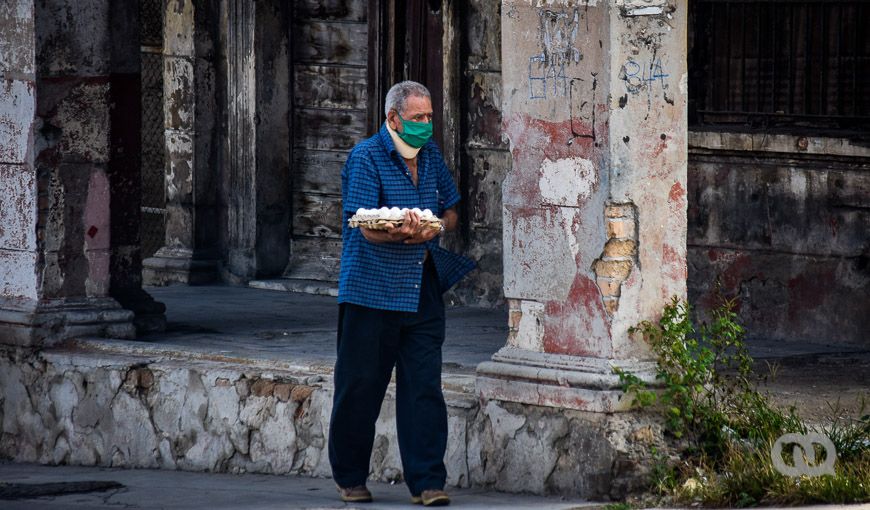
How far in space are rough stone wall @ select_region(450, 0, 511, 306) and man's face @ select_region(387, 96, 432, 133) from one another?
12.1 ft

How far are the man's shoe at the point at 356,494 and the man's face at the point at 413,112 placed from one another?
4.87 ft

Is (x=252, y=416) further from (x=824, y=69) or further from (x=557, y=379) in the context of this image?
(x=824, y=69)

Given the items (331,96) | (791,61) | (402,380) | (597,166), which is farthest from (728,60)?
(402,380)

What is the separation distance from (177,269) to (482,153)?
2.43 meters

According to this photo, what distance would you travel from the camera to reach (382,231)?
729 centimetres

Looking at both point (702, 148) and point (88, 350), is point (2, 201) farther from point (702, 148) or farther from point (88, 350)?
point (702, 148)

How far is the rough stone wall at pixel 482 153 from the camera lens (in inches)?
441

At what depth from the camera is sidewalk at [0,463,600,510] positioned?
7719mm

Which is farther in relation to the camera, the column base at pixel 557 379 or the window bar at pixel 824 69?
the window bar at pixel 824 69

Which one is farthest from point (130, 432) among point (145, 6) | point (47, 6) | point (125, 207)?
point (145, 6)

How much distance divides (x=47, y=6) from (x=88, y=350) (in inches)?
69.8

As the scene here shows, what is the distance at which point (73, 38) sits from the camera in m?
9.73

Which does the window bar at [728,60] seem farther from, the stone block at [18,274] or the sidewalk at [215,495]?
the stone block at [18,274]
